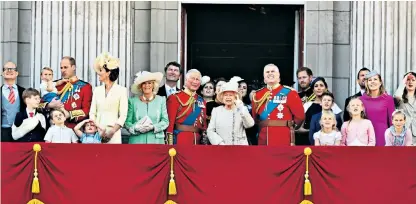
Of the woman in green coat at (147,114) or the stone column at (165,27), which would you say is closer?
the woman in green coat at (147,114)

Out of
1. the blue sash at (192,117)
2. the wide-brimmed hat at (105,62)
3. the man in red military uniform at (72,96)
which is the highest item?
the wide-brimmed hat at (105,62)

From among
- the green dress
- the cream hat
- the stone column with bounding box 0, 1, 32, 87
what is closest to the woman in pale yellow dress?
the green dress

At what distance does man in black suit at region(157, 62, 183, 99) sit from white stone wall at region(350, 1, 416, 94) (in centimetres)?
299

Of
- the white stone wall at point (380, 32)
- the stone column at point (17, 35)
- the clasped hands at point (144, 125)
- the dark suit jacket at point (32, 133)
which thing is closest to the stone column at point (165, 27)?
the stone column at point (17, 35)

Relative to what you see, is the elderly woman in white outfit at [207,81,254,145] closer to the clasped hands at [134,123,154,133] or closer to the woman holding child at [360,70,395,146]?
the clasped hands at [134,123,154,133]

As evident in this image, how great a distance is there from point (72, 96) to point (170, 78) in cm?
151

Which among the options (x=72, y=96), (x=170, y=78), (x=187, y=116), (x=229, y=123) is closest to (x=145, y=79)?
(x=187, y=116)

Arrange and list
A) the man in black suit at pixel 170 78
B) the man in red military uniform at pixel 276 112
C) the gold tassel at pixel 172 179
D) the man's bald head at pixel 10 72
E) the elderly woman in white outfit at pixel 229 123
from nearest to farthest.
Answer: the gold tassel at pixel 172 179 < the elderly woman in white outfit at pixel 229 123 < the man in red military uniform at pixel 276 112 < the man's bald head at pixel 10 72 < the man in black suit at pixel 170 78

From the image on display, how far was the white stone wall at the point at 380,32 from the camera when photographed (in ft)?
75.8

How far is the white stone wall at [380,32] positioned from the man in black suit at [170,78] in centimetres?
299

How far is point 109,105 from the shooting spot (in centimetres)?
2066

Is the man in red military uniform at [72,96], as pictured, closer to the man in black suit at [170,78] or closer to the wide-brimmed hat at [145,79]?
the wide-brimmed hat at [145,79]

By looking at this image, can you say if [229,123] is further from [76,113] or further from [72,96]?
[72,96]

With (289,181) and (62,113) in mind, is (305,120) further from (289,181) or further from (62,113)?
(62,113)
